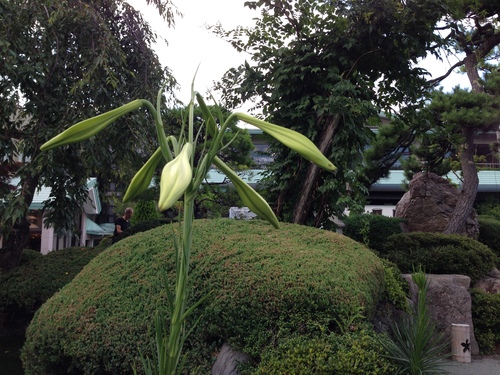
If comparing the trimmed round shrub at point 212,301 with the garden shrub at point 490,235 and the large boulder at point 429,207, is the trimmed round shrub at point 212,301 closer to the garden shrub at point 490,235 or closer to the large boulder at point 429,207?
the large boulder at point 429,207

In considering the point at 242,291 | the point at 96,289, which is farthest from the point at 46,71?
the point at 242,291

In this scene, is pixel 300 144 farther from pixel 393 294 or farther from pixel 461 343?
pixel 461 343

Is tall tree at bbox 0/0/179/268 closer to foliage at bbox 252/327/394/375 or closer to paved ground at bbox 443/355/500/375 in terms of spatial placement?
foliage at bbox 252/327/394/375

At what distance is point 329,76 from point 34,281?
5.81m

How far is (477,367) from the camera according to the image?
220 inches

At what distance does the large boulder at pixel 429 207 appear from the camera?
442 inches

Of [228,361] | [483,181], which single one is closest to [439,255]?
[228,361]

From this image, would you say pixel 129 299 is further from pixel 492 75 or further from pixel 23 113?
pixel 492 75

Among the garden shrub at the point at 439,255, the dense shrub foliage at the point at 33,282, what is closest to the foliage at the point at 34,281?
the dense shrub foliage at the point at 33,282

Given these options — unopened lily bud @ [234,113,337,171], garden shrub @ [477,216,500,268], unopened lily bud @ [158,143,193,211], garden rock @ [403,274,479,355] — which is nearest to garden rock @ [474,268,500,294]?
garden rock @ [403,274,479,355]

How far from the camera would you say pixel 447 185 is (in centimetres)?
1219

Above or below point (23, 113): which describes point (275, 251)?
below

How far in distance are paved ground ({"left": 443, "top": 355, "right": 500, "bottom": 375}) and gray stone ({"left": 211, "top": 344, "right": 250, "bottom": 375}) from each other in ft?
8.16

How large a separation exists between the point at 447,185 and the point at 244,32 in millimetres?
6851
